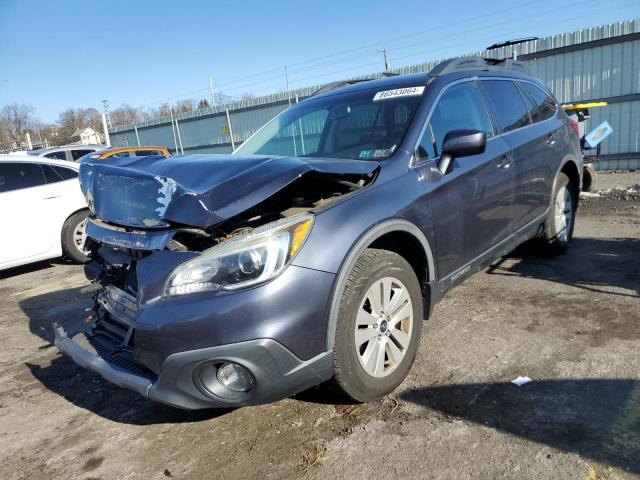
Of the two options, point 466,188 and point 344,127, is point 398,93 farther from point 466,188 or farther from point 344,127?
point 466,188

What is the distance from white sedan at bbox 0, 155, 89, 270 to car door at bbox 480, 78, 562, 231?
577 centimetres

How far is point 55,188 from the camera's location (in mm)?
6961

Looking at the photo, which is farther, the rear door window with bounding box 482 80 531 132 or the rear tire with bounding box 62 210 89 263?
the rear tire with bounding box 62 210 89 263

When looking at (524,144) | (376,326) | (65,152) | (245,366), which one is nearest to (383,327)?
(376,326)

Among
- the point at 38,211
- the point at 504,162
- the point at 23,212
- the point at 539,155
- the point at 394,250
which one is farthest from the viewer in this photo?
the point at 38,211

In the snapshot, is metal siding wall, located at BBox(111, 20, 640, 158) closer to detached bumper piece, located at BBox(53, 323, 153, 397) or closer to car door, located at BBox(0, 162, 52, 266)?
car door, located at BBox(0, 162, 52, 266)

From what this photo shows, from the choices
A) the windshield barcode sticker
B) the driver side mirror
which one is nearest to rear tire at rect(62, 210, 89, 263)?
the windshield barcode sticker

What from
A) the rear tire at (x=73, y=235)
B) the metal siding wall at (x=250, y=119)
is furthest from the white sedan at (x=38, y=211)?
the metal siding wall at (x=250, y=119)

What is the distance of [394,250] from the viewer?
308 centimetres

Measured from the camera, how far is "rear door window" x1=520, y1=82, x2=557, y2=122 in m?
4.79

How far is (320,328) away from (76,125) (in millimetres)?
84445

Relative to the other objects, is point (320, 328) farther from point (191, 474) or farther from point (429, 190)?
point (429, 190)

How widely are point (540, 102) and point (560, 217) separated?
1.20m

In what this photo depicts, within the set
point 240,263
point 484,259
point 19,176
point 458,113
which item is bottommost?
→ point 484,259
